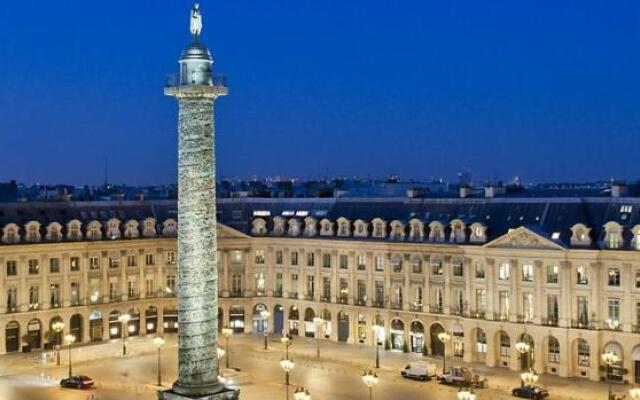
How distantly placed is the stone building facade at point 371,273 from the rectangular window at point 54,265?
23 cm

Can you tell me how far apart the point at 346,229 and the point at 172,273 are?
20.3 metres

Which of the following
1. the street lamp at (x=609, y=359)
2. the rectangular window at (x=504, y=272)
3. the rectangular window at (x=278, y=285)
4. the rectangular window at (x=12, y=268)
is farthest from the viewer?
the rectangular window at (x=278, y=285)

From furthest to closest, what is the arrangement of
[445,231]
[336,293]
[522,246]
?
[336,293]
[445,231]
[522,246]

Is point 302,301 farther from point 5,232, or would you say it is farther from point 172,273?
point 5,232

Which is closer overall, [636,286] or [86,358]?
[636,286]

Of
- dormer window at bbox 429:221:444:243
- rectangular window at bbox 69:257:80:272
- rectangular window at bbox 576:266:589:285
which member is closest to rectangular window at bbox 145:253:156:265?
rectangular window at bbox 69:257:80:272

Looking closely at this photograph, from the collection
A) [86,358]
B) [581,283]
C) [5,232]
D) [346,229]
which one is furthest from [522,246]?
[5,232]

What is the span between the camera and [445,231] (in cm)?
9919

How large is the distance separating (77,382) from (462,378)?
3210 cm

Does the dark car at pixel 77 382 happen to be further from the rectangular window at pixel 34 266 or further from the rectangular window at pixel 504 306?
the rectangular window at pixel 504 306

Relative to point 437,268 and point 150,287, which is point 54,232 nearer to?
point 150,287

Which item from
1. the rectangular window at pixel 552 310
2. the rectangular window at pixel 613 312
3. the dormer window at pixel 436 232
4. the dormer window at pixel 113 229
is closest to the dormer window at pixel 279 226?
the dormer window at pixel 113 229

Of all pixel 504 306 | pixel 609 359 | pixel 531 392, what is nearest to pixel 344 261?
pixel 504 306

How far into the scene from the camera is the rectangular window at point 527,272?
298ft
